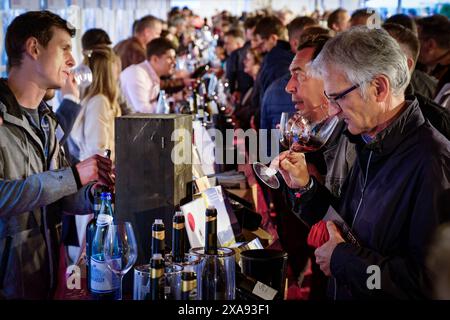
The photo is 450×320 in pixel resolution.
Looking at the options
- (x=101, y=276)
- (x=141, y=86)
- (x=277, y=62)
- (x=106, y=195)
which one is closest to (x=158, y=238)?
(x=101, y=276)

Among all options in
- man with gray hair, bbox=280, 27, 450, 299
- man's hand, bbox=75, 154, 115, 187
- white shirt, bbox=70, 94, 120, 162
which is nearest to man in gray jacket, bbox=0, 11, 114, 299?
man's hand, bbox=75, 154, 115, 187

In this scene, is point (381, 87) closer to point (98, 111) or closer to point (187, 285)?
point (187, 285)

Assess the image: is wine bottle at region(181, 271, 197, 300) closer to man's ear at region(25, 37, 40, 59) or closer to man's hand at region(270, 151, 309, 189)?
man's hand at region(270, 151, 309, 189)

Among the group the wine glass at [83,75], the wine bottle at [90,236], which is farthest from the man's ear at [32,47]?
the wine glass at [83,75]

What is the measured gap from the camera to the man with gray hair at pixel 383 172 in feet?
5.96

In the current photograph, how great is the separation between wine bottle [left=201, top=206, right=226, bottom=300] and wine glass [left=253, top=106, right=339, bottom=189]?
593 millimetres

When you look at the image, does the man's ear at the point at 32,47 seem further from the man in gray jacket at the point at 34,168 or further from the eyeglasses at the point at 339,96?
the eyeglasses at the point at 339,96

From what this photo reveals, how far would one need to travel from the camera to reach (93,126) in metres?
4.35

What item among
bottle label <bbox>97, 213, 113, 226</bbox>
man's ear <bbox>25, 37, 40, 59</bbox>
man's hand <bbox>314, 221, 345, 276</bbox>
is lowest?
man's hand <bbox>314, 221, 345, 276</bbox>

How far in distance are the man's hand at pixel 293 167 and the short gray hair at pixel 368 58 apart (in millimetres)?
494

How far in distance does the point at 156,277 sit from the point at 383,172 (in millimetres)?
796

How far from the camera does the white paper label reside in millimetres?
1804

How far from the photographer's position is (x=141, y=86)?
613cm

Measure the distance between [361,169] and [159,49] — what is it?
177 inches
